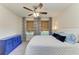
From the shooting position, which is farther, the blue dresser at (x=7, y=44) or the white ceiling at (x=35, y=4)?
the blue dresser at (x=7, y=44)

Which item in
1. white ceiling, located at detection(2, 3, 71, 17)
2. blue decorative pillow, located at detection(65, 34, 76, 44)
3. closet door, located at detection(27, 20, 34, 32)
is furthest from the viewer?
closet door, located at detection(27, 20, 34, 32)

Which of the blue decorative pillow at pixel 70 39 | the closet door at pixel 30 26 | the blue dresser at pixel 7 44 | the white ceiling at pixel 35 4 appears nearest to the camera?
the white ceiling at pixel 35 4

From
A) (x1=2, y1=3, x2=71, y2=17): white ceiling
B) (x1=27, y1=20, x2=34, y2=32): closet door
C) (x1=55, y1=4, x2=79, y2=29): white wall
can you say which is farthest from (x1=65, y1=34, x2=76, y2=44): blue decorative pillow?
(x1=27, y1=20, x2=34, y2=32): closet door

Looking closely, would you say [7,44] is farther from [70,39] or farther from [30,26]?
[30,26]

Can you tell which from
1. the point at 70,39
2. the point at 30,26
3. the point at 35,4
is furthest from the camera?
the point at 30,26

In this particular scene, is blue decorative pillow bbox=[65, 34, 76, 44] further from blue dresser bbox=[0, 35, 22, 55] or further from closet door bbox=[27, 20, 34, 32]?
closet door bbox=[27, 20, 34, 32]

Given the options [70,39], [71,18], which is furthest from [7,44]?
[71,18]

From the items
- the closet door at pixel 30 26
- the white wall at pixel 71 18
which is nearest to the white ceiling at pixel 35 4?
the white wall at pixel 71 18

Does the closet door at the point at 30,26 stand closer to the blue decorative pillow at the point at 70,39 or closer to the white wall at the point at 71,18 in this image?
the white wall at the point at 71,18

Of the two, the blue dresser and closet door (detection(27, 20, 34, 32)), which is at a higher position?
closet door (detection(27, 20, 34, 32))

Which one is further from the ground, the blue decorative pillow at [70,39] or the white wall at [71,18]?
the white wall at [71,18]

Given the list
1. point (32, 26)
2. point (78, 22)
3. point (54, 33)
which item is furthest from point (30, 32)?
point (78, 22)

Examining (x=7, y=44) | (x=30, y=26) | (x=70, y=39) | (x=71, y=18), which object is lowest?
(x=7, y=44)
